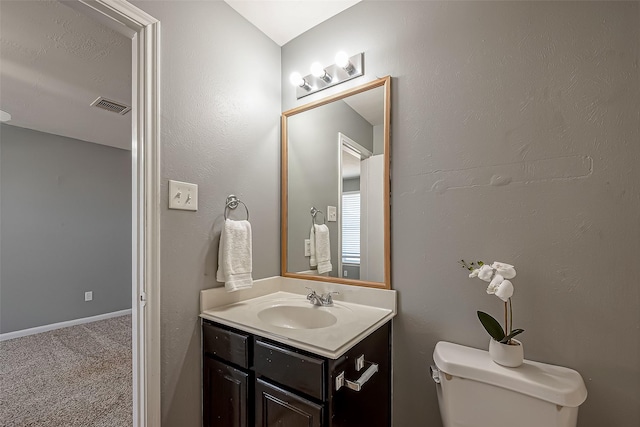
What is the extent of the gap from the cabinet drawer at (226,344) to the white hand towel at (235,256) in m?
0.19

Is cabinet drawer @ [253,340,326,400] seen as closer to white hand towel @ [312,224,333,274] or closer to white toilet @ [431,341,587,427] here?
white toilet @ [431,341,587,427]

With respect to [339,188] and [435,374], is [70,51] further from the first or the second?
[435,374]

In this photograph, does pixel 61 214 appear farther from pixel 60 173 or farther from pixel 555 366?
pixel 555 366

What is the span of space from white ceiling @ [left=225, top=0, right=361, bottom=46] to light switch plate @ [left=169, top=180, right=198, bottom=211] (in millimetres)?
997

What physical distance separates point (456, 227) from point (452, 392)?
0.61 m

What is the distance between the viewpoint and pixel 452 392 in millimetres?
996

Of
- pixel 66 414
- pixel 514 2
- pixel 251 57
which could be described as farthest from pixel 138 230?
pixel 514 2

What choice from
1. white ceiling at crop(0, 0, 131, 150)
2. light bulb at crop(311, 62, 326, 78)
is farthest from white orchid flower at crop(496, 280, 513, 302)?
white ceiling at crop(0, 0, 131, 150)

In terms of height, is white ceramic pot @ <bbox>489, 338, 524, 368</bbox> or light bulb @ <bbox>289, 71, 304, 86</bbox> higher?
light bulb @ <bbox>289, 71, 304, 86</bbox>

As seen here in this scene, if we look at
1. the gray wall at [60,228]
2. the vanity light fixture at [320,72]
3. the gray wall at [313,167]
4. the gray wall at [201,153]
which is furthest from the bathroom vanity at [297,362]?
the gray wall at [60,228]

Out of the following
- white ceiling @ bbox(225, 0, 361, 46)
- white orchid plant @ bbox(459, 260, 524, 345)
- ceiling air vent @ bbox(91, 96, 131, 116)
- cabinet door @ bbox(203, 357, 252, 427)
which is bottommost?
cabinet door @ bbox(203, 357, 252, 427)

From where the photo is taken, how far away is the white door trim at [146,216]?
113 centimetres

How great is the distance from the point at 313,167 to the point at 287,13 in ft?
2.74

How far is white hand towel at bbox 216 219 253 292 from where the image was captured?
1346 millimetres
